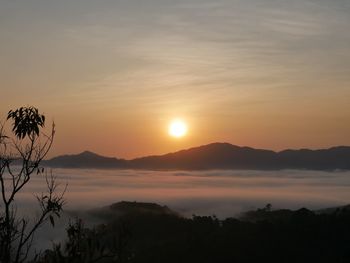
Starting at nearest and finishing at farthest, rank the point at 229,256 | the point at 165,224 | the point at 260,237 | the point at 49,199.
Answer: the point at 49,199 < the point at 229,256 < the point at 260,237 < the point at 165,224

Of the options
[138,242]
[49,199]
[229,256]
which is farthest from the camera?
[138,242]

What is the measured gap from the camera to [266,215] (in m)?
168

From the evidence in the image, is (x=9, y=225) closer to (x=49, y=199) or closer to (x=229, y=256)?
(x=49, y=199)

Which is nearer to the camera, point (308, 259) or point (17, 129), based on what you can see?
point (17, 129)

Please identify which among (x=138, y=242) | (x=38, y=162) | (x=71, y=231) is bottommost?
(x=138, y=242)

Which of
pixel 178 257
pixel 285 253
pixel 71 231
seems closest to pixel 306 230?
pixel 285 253

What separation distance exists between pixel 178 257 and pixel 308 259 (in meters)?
24.8

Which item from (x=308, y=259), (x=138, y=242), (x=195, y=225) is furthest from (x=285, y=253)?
(x=138, y=242)

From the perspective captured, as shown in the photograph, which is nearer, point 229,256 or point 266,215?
point 229,256

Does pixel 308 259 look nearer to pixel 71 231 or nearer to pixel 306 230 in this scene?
pixel 306 230

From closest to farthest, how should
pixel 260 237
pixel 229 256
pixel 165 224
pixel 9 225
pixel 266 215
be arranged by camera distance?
pixel 9 225, pixel 229 256, pixel 260 237, pixel 165 224, pixel 266 215

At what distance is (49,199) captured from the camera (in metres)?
11.8

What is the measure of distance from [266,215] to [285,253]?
207 ft

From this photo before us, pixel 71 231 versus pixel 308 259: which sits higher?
pixel 71 231
